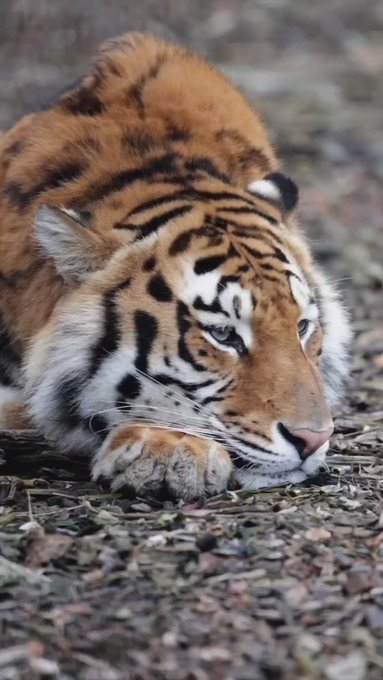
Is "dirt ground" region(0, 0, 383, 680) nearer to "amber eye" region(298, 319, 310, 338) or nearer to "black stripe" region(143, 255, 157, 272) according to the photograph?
"amber eye" region(298, 319, 310, 338)

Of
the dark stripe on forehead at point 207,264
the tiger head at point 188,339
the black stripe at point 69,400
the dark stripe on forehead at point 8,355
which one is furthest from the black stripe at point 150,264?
the dark stripe on forehead at point 8,355

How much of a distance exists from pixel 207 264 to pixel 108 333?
0.35 meters

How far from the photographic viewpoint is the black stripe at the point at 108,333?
395 centimetres

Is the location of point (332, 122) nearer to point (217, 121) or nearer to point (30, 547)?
point (217, 121)

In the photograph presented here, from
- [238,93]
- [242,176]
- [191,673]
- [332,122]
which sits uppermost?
[332,122]

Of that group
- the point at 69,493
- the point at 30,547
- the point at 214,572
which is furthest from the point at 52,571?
the point at 69,493

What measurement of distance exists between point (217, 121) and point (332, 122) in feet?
17.5

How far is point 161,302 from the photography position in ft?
12.8

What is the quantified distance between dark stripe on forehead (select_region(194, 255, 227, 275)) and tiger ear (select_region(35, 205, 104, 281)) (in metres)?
0.29

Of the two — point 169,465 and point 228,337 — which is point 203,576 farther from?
point 228,337

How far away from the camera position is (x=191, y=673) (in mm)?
2865

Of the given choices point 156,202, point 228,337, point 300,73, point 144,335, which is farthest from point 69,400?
point 300,73

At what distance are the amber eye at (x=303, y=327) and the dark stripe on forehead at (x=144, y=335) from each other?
426 mm

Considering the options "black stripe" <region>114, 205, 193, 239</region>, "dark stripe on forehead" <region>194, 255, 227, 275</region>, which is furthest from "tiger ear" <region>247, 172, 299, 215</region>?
"dark stripe on forehead" <region>194, 255, 227, 275</region>
